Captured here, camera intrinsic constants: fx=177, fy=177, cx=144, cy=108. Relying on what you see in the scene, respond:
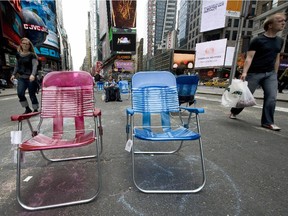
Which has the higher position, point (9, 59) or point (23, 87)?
point (9, 59)

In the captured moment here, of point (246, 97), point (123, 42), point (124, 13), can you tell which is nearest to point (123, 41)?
point (123, 42)

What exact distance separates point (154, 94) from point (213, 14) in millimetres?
49597

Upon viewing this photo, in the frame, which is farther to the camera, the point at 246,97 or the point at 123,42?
the point at 123,42

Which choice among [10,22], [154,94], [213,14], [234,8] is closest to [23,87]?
[154,94]

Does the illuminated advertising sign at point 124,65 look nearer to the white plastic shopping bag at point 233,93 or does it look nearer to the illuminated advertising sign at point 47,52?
the illuminated advertising sign at point 47,52

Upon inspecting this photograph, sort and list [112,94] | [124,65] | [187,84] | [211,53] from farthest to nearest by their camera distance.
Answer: [124,65] → [211,53] → [112,94] → [187,84]

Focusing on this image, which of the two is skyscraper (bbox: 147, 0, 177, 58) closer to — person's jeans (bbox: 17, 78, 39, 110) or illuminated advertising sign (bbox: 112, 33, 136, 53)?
illuminated advertising sign (bbox: 112, 33, 136, 53)

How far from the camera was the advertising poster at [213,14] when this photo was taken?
39688mm

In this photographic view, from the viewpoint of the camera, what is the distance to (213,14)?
4331 centimetres

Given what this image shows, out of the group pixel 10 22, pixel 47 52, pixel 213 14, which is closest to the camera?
pixel 10 22

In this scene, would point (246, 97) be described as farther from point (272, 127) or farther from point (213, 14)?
point (213, 14)

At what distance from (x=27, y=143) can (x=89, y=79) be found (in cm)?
106

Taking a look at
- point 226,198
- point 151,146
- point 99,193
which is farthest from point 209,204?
point 151,146


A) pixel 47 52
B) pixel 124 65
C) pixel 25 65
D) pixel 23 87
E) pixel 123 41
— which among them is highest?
pixel 123 41
